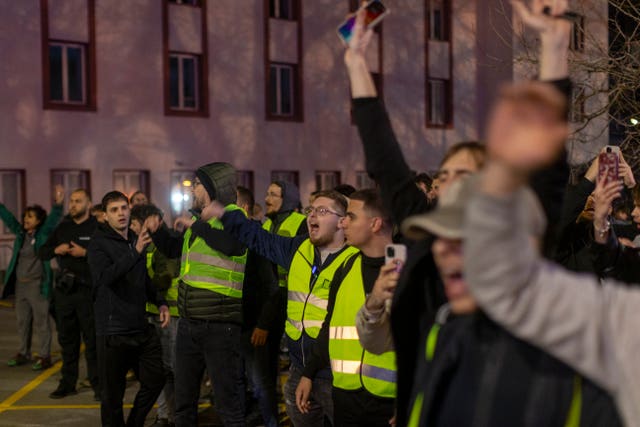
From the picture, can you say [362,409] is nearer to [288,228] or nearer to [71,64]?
[288,228]

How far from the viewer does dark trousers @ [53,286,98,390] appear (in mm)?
9766

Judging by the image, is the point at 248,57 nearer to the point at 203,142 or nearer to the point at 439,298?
the point at 203,142

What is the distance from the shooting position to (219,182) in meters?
6.53

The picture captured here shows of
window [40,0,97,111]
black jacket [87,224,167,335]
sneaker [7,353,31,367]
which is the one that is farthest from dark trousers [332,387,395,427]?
window [40,0,97,111]

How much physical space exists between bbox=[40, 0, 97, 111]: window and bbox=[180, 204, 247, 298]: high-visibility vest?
629 inches

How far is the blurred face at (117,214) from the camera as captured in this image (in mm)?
7453

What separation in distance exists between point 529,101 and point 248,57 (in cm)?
2375

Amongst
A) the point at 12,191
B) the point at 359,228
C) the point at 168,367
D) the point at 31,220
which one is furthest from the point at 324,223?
the point at 12,191

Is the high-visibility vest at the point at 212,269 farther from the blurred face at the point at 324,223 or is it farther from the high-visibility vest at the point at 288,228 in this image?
the high-visibility vest at the point at 288,228

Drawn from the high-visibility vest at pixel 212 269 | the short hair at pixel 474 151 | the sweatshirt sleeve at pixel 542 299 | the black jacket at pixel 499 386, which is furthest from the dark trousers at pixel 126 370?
the sweatshirt sleeve at pixel 542 299

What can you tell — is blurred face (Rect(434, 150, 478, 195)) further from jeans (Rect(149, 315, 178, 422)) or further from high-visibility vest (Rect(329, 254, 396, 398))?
jeans (Rect(149, 315, 178, 422))

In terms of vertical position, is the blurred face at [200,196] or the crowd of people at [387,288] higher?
the blurred face at [200,196]

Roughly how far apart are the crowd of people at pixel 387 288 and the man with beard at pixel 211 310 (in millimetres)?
16

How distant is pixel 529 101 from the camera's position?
5.84ft
